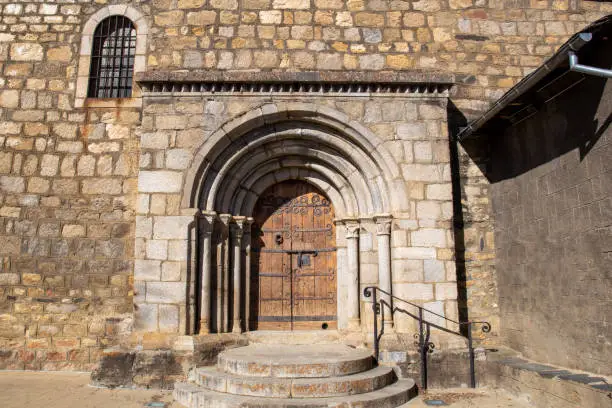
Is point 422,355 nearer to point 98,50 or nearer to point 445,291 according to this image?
point 445,291

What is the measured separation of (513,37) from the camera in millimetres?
7219

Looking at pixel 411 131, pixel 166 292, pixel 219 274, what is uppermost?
pixel 411 131

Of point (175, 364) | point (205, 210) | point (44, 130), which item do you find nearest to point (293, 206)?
point (205, 210)

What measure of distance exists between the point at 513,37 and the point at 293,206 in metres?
4.07

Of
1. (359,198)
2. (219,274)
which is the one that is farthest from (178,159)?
(359,198)

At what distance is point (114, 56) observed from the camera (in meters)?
7.24

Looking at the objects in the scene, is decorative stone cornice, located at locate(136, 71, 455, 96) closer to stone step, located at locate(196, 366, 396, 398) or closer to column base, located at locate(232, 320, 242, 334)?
column base, located at locate(232, 320, 242, 334)

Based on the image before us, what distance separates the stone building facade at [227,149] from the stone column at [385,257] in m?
0.03

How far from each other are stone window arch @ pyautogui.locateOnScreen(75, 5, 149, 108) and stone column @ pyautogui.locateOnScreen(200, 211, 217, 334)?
80.5 inches

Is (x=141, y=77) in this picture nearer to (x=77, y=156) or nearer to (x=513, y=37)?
(x=77, y=156)

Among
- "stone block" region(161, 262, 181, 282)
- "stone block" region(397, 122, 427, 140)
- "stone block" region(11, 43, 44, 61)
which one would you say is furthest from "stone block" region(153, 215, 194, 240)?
"stone block" region(11, 43, 44, 61)

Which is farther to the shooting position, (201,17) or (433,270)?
(201,17)

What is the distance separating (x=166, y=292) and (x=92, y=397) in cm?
136

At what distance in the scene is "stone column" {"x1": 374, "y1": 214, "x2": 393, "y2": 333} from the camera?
621 centimetres
